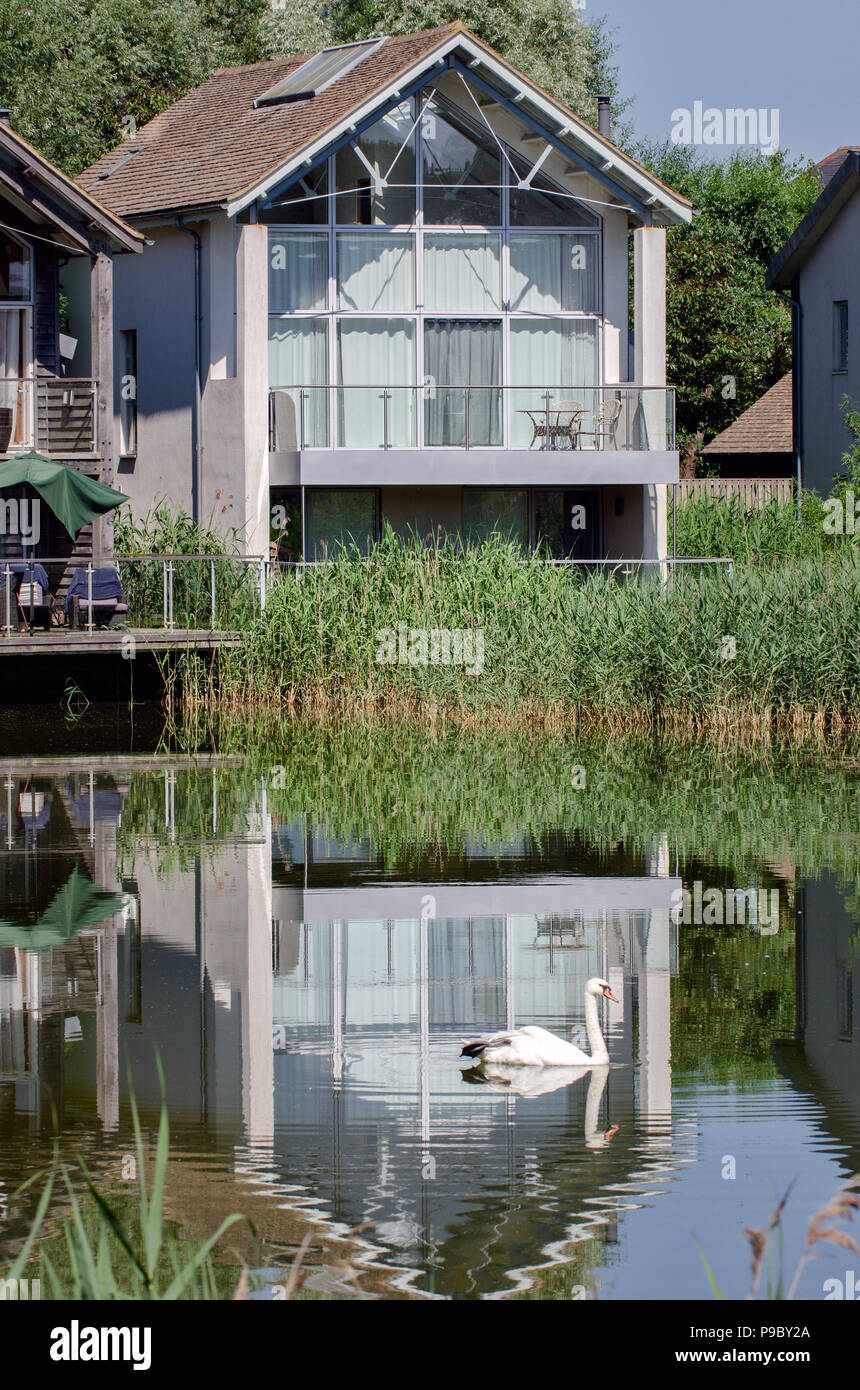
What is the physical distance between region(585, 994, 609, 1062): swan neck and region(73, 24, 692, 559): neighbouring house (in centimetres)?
1853

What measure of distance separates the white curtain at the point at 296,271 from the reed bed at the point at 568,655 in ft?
22.8

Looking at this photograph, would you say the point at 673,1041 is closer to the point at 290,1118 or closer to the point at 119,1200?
the point at 290,1118

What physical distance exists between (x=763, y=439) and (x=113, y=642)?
2187 cm

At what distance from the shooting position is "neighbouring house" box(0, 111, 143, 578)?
24.5m

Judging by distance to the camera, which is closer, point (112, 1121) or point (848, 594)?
point (112, 1121)

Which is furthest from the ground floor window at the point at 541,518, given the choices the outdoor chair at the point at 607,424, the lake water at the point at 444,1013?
the lake water at the point at 444,1013

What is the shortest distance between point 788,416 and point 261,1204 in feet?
118

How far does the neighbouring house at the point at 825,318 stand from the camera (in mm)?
32438

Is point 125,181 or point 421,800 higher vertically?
point 125,181

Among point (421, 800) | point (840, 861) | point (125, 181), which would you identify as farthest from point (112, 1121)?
point (125, 181)

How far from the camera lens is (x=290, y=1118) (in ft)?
24.5

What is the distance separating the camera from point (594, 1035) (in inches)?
330

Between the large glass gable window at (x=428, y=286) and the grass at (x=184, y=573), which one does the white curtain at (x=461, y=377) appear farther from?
the grass at (x=184, y=573)
